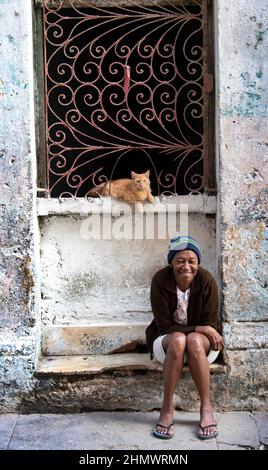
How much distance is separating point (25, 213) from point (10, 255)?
325mm

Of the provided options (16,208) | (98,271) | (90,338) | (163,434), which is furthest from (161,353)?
(16,208)

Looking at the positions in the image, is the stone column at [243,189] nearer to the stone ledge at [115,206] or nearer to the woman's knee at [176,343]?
the stone ledge at [115,206]

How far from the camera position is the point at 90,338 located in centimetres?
523

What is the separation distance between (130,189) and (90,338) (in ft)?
3.89

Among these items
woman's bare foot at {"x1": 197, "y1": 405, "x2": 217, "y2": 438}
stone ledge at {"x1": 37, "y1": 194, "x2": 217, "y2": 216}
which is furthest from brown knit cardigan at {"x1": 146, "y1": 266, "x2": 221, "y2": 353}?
stone ledge at {"x1": 37, "y1": 194, "x2": 217, "y2": 216}

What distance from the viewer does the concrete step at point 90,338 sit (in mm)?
5230

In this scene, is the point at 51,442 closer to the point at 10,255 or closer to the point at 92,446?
the point at 92,446

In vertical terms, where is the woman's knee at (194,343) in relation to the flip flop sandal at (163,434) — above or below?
above

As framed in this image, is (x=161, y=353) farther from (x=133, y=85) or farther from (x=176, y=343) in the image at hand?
(x=133, y=85)

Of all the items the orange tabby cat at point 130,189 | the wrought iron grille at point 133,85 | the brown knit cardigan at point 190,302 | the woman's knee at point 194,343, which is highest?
the wrought iron grille at point 133,85

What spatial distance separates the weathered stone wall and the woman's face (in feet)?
1.33

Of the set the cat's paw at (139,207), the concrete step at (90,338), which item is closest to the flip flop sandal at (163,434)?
the concrete step at (90,338)

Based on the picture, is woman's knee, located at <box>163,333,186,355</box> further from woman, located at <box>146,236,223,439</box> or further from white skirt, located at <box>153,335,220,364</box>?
white skirt, located at <box>153,335,220,364</box>

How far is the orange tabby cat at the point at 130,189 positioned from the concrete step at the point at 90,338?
98 cm
